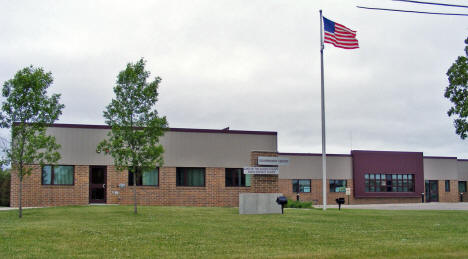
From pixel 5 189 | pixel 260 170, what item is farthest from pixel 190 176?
pixel 260 170

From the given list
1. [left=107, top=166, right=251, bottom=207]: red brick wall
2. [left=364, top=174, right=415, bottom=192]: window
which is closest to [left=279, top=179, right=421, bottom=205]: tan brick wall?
[left=364, top=174, right=415, bottom=192]: window

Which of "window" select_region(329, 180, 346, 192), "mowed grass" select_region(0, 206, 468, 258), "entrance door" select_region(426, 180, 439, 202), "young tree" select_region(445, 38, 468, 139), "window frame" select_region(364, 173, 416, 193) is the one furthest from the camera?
"entrance door" select_region(426, 180, 439, 202)

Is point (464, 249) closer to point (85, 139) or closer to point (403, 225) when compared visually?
point (403, 225)

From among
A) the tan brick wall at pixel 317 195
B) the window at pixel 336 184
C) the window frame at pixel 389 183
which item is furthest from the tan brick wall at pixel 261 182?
the window frame at pixel 389 183

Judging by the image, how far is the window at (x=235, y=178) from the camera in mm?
37312

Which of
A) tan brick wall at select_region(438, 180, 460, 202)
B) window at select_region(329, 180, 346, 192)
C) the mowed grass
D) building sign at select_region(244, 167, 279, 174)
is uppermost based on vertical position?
building sign at select_region(244, 167, 279, 174)

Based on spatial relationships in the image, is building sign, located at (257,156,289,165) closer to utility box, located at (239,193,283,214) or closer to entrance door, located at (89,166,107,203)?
utility box, located at (239,193,283,214)

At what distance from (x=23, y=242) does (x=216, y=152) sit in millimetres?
24247

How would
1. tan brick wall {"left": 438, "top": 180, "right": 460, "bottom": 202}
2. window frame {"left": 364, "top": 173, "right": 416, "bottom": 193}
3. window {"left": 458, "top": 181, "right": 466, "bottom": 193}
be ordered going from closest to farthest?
window frame {"left": 364, "top": 173, "right": 416, "bottom": 193} < tan brick wall {"left": 438, "top": 180, "right": 460, "bottom": 202} < window {"left": 458, "top": 181, "right": 466, "bottom": 193}

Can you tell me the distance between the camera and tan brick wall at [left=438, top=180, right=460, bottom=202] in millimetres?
55375

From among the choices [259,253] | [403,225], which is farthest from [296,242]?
[403,225]

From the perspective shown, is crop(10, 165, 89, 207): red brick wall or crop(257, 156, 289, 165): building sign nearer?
crop(257, 156, 289, 165): building sign

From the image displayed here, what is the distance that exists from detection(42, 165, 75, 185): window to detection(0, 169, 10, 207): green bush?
4548mm

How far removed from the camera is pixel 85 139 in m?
34.5
